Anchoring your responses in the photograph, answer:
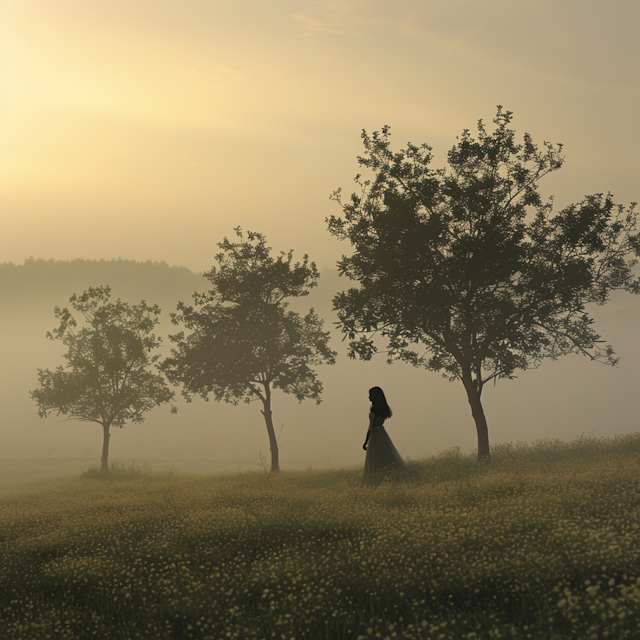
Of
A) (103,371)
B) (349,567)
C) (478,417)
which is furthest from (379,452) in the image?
(103,371)

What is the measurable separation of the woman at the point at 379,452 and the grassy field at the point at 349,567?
3.57 meters

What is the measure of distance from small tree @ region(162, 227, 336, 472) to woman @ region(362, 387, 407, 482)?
34.8ft

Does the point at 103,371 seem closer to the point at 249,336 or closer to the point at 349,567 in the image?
the point at 249,336

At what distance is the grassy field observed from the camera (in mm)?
7570

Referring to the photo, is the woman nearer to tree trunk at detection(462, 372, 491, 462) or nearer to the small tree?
tree trunk at detection(462, 372, 491, 462)

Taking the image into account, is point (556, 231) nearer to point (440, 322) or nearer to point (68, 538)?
point (440, 322)

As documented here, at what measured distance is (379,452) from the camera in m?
19.4

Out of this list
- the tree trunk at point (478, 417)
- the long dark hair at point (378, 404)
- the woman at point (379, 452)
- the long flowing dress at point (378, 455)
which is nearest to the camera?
the long dark hair at point (378, 404)

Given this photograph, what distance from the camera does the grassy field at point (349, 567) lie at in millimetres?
7570

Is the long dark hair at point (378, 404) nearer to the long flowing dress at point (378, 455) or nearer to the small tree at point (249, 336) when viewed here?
the long flowing dress at point (378, 455)

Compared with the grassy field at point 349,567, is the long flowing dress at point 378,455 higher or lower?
higher

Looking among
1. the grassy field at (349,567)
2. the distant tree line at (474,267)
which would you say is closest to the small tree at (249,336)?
the distant tree line at (474,267)

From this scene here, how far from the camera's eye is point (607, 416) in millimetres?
109312

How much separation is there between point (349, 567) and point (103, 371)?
31.7 metres
